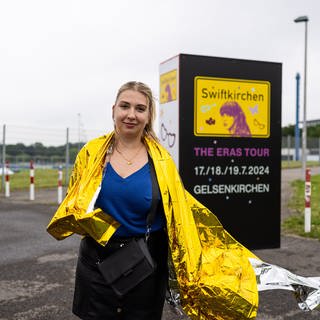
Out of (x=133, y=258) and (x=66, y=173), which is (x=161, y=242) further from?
(x=66, y=173)

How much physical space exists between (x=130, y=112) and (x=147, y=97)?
134mm

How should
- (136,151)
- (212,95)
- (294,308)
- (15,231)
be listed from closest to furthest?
(136,151) < (294,308) < (212,95) < (15,231)

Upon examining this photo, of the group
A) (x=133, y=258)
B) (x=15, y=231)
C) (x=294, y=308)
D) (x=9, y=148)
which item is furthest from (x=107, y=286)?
(x=9, y=148)

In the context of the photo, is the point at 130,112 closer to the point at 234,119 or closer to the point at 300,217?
the point at 234,119

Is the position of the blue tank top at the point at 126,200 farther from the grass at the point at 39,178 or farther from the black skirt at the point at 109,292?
the grass at the point at 39,178

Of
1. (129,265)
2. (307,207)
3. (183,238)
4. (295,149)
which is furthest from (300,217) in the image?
(295,149)

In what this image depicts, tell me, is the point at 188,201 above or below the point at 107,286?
above

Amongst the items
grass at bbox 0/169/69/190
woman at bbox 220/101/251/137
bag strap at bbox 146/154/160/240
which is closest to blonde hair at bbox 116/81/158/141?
bag strap at bbox 146/154/160/240

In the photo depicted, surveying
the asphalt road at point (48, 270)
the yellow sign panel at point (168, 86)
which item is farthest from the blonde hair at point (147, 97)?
the yellow sign panel at point (168, 86)

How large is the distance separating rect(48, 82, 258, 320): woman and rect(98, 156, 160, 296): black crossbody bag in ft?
0.13

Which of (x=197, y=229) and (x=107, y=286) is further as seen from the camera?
(x=197, y=229)

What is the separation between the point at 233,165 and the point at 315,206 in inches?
210

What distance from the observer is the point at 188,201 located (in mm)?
2414

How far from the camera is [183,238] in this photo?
7.23 feet
